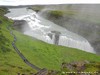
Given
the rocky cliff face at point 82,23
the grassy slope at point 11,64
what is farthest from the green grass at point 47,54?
the rocky cliff face at point 82,23

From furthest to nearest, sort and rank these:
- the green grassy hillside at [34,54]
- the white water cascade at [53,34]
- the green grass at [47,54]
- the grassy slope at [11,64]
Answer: the white water cascade at [53,34] → the green grass at [47,54] → the green grassy hillside at [34,54] → the grassy slope at [11,64]

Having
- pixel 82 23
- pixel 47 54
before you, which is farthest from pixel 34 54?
pixel 82 23

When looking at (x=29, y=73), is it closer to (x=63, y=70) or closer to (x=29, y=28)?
(x=63, y=70)

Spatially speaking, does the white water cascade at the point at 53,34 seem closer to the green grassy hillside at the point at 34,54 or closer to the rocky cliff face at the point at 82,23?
the rocky cliff face at the point at 82,23

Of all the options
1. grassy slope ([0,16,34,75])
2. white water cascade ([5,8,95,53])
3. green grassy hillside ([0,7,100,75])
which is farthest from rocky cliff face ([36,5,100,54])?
grassy slope ([0,16,34,75])

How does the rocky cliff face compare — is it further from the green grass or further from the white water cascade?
the green grass

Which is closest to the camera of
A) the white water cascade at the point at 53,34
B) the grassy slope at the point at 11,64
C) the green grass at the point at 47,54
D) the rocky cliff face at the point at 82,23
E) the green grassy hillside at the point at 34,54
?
the grassy slope at the point at 11,64

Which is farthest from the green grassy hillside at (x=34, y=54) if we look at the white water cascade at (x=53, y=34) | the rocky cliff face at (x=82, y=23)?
the rocky cliff face at (x=82, y=23)

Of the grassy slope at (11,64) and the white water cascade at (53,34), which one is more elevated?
the white water cascade at (53,34)

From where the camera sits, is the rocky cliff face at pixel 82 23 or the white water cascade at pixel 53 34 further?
the rocky cliff face at pixel 82 23
